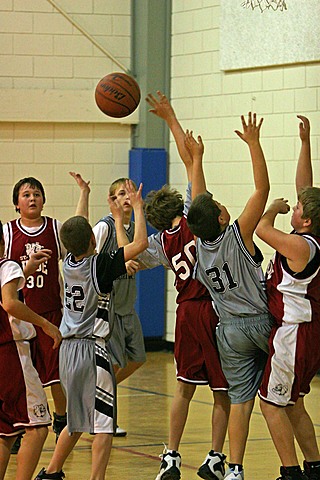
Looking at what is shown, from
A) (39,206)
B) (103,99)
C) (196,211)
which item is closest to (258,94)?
(103,99)

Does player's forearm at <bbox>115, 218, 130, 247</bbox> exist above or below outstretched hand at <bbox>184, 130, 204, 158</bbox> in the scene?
below

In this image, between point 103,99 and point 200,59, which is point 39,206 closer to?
point 103,99

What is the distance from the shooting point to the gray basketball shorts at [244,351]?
529 cm

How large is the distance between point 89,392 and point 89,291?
1.61ft

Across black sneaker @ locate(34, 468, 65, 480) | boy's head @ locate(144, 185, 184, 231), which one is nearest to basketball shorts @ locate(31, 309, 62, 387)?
black sneaker @ locate(34, 468, 65, 480)

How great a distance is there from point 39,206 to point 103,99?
3.81ft

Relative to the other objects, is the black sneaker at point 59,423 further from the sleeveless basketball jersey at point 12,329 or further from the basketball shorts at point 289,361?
the basketball shorts at point 289,361

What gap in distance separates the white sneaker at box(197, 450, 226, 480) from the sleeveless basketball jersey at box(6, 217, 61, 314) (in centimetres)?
157

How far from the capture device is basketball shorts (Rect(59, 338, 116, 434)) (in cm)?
505

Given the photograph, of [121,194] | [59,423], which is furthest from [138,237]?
[59,423]

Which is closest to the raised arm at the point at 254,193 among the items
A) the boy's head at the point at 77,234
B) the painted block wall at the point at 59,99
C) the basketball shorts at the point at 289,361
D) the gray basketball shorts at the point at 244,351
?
the gray basketball shorts at the point at 244,351

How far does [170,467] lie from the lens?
550cm

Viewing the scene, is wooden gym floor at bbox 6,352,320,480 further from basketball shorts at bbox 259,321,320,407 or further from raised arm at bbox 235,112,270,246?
raised arm at bbox 235,112,270,246

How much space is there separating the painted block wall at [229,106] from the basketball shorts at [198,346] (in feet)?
12.9
